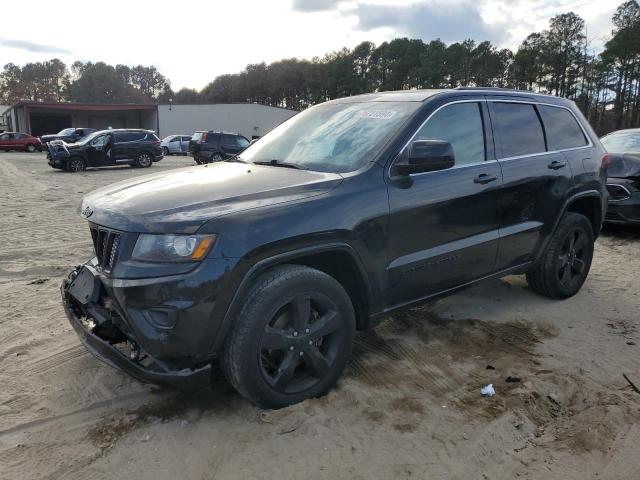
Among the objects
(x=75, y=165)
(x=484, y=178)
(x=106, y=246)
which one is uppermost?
(x=484, y=178)

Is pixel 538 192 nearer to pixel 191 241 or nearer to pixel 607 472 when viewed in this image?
Answer: pixel 607 472

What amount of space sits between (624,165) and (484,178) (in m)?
5.00

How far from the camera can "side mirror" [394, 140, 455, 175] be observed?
3166 mm

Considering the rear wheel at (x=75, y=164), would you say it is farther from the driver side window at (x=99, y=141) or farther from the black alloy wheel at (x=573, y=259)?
the black alloy wheel at (x=573, y=259)

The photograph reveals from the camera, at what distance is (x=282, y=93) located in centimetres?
8450

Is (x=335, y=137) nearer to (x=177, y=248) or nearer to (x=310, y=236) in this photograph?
(x=310, y=236)

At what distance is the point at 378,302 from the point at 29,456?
6.78ft

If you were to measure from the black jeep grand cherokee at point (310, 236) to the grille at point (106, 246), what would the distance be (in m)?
0.01

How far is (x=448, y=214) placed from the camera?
3.52 meters

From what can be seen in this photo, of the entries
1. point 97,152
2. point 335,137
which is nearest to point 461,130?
point 335,137

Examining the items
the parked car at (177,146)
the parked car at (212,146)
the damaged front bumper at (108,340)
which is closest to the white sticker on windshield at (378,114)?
the damaged front bumper at (108,340)

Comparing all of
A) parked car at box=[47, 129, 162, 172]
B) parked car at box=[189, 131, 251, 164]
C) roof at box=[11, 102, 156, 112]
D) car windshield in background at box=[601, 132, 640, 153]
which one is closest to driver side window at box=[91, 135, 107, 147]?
parked car at box=[47, 129, 162, 172]

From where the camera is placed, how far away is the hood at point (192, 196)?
2607mm

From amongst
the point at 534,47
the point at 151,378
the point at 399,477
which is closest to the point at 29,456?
the point at 151,378
